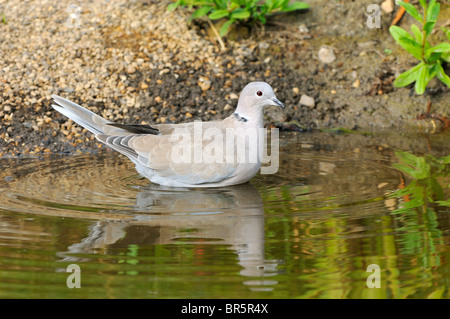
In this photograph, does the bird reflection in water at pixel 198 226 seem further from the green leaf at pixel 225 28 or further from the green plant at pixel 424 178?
the green leaf at pixel 225 28

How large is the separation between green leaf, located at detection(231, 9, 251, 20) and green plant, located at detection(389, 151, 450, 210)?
2348 mm

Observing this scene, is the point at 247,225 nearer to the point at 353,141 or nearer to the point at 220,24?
the point at 353,141

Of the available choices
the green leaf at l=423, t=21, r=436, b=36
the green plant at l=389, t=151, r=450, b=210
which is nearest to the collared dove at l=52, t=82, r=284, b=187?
the green plant at l=389, t=151, r=450, b=210

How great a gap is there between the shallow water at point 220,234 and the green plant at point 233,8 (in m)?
2.23

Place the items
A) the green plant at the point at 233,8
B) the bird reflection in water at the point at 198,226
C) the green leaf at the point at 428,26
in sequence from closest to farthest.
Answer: the bird reflection in water at the point at 198,226
the green leaf at the point at 428,26
the green plant at the point at 233,8

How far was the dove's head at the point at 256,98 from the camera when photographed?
5457 mm

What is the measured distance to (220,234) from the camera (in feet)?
13.7

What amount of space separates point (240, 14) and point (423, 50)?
1.98 m

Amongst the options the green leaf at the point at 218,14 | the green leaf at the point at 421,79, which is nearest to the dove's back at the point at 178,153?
the green leaf at the point at 218,14

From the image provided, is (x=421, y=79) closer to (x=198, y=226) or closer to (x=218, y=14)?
(x=218, y=14)

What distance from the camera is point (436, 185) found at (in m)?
5.20

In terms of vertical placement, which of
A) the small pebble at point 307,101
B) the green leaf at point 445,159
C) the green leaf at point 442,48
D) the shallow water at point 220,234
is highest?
the green leaf at point 442,48

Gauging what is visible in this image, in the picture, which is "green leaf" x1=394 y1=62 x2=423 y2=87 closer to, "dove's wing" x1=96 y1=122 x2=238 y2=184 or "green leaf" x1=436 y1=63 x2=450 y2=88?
"green leaf" x1=436 y1=63 x2=450 y2=88

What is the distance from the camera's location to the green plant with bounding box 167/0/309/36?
24.3ft
